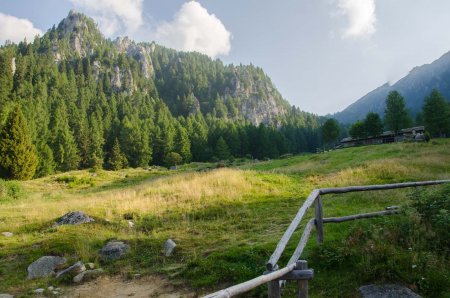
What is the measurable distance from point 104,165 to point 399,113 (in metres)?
74.8

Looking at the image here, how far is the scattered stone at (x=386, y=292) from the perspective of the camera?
225 inches

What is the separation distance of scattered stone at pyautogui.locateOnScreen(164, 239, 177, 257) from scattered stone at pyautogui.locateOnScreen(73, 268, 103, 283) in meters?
2.06

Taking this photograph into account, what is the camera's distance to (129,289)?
805cm

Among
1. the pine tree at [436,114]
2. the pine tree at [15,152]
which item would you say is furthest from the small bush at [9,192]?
the pine tree at [436,114]

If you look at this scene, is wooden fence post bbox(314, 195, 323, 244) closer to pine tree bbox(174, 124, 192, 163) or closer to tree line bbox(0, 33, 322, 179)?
tree line bbox(0, 33, 322, 179)

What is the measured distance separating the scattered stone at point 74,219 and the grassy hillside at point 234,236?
0.53 meters

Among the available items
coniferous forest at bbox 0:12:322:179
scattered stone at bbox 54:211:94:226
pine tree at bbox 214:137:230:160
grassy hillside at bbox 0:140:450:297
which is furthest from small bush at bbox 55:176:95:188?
pine tree at bbox 214:137:230:160

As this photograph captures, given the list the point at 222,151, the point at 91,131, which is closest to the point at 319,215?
the point at 222,151

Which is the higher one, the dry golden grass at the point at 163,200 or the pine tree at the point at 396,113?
the pine tree at the point at 396,113

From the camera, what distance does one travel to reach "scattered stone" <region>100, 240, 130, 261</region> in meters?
10.4

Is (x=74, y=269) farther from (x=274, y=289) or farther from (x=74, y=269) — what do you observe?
(x=274, y=289)

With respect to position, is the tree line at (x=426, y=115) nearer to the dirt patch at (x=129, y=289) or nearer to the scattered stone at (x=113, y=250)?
the scattered stone at (x=113, y=250)

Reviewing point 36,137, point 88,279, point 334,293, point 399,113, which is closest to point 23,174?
point 36,137

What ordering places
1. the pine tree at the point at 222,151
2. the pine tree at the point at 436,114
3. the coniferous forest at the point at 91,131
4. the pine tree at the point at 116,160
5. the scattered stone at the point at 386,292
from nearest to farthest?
the scattered stone at the point at 386,292, the coniferous forest at the point at 91,131, the pine tree at the point at 436,114, the pine tree at the point at 116,160, the pine tree at the point at 222,151
